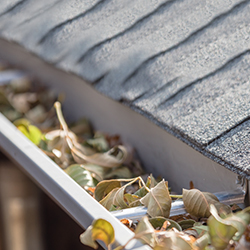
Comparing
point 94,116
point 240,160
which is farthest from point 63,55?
point 240,160

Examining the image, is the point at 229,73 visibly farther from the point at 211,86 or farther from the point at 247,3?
the point at 247,3

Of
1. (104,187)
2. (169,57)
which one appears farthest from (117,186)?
(169,57)

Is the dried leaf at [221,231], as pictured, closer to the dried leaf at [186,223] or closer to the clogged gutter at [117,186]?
the clogged gutter at [117,186]

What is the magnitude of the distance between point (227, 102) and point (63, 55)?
0.65m

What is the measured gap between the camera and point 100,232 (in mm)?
559

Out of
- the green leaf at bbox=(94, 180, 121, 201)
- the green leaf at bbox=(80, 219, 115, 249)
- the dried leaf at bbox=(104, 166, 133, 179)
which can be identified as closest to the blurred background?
the dried leaf at bbox=(104, 166, 133, 179)

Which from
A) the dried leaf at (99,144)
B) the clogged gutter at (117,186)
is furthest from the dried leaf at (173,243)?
the dried leaf at (99,144)

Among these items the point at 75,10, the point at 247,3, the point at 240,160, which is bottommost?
the point at 240,160

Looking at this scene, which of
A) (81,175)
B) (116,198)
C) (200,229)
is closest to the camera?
(200,229)

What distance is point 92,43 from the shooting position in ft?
4.16

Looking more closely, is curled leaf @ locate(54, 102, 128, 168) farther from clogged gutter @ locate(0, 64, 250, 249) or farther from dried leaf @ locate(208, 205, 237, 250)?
dried leaf @ locate(208, 205, 237, 250)

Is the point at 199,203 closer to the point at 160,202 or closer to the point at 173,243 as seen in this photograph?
the point at 160,202

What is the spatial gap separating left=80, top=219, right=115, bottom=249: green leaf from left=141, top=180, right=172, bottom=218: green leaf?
18 centimetres

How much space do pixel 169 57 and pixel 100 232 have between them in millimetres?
642
